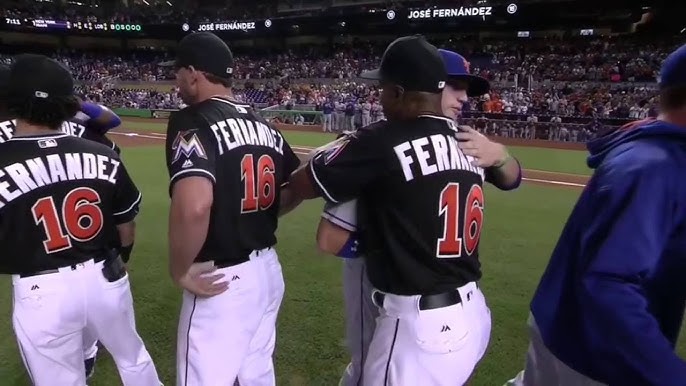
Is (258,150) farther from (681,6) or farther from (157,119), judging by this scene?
(681,6)

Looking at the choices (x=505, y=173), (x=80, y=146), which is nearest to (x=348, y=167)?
(x=505, y=173)

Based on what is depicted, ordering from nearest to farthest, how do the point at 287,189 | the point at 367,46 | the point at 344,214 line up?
the point at 344,214, the point at 287,189, the point at 367,46

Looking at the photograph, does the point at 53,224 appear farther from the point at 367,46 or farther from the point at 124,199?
the point at 367,46

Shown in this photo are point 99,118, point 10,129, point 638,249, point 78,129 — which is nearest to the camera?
point 638,249

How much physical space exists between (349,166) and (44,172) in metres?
1.34

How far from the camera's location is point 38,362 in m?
2.42

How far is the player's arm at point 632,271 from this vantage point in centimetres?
126

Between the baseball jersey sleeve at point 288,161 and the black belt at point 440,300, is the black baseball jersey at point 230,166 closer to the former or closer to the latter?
the baseball jersey sleeve at point 288,161

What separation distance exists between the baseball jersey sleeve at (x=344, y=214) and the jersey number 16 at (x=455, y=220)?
1.07ft

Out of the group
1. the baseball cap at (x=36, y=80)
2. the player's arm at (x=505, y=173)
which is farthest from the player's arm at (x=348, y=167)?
the baseball cap at (x=36, y=80)

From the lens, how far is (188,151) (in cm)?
220

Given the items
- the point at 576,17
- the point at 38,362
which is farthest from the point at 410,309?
the point at 576,17

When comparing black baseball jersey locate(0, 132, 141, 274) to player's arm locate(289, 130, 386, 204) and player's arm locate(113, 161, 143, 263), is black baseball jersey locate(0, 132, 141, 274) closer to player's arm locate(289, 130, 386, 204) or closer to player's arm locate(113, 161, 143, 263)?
player's arm locate(113, 161, 143, 263)

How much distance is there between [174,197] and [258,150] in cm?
45
